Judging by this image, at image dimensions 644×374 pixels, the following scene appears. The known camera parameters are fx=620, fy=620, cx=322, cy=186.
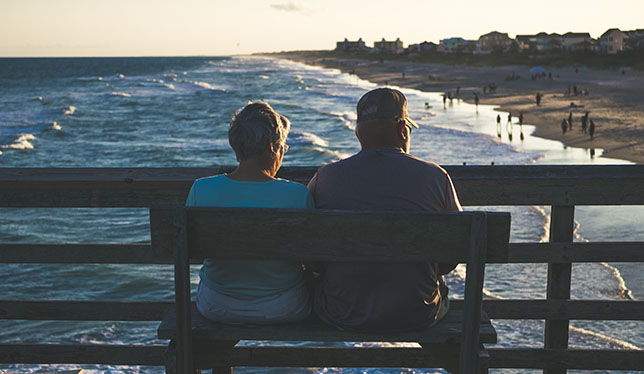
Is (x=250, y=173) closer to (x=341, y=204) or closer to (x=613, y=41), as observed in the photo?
(x=341, y=204)

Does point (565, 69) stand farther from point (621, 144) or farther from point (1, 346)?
point (1, 346)

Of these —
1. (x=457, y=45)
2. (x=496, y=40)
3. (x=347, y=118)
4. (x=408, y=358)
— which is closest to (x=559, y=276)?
(x=408, y=358)

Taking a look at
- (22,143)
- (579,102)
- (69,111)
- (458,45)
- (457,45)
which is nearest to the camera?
(22,143)

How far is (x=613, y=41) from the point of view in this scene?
119 meters

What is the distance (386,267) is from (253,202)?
1.96 feet

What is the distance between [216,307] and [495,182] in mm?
1483

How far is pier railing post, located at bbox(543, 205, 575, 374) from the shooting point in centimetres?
314

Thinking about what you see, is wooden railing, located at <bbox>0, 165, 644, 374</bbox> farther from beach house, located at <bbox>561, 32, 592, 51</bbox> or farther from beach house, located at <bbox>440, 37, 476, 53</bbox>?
beach house, located at <bbox>440, 37, 476, 53</bbox>

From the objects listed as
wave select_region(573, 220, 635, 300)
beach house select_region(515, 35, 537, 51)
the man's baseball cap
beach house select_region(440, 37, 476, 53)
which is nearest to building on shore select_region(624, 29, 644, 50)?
beach house select_region(515, 35, 537, 51)

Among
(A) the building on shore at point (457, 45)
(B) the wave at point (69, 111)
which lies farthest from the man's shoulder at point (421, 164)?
(A) the building on shore at point (457, 45)

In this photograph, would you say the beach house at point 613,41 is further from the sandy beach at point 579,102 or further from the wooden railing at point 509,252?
the wooden railing at point 509,252

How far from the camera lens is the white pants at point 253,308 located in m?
2.56

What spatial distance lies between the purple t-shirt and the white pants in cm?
18

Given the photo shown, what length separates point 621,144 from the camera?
26.4 metres
